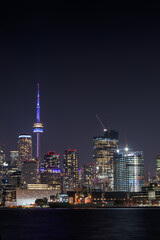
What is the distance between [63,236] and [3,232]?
19.2 metres

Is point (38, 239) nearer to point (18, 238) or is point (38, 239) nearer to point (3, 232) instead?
point (18, 238)

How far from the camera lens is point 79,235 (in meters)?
A: 118

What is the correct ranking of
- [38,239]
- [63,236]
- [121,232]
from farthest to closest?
[121,232] → [63,236] → [38,239]

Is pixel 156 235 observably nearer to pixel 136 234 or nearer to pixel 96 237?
pixel 136 234

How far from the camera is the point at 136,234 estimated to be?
397 ft

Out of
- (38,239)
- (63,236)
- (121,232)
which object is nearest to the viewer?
(38,239)

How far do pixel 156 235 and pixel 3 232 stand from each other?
40.8 meters

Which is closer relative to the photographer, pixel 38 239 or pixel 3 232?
pixel 38 239

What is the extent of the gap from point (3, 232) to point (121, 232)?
31757 mm

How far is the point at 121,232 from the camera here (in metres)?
126

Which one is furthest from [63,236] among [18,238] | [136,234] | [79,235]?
[136,234]

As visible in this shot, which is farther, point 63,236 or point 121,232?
point 121,232

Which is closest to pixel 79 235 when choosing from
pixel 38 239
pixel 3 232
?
pixel 38 239

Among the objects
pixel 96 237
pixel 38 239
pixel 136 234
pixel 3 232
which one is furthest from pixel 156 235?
pixel 3 232
